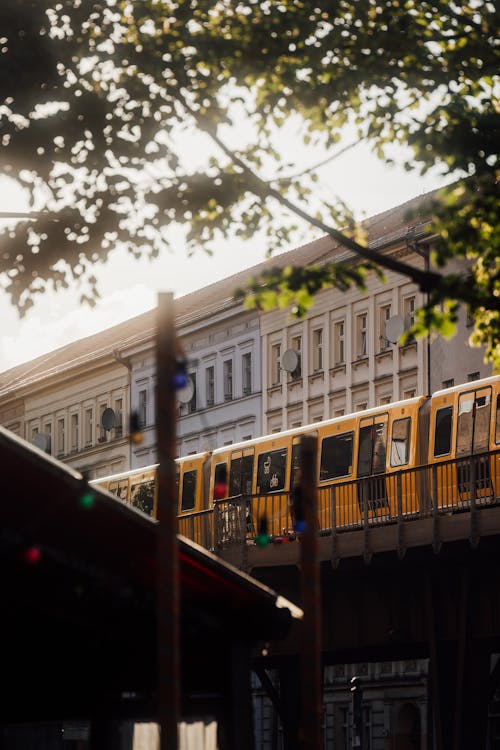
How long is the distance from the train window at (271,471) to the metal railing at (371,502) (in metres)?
3.88

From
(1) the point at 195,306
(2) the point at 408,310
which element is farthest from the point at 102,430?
(2) the point at 408,310

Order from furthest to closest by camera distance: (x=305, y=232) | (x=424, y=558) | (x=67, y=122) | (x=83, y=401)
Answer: (x=83, y=401), (x=424, y=558), (x=305, y=232), (x=67, y=122)

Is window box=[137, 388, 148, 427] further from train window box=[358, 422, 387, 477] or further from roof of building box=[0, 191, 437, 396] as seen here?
train window box=[358, 422, 387, 477]

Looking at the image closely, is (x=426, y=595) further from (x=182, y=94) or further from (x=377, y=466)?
(x=182, y=94)

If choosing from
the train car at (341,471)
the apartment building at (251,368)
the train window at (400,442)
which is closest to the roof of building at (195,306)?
the apartment building at (251,368)

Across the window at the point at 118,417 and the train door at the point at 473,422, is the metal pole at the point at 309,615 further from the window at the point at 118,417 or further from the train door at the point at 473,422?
the window at the point at 118,417

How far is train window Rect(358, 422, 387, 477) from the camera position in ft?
123

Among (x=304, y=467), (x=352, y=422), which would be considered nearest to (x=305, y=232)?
(x=304, y=467)

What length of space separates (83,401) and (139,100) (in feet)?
223

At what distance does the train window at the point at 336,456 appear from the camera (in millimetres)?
38406

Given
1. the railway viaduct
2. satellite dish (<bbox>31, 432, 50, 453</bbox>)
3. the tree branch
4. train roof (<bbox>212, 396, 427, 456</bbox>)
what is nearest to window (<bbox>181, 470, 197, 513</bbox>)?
train roof (<bbox>212, 396, 427, 456</bbox>)

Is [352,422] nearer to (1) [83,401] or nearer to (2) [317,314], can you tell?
(2) [317,314]

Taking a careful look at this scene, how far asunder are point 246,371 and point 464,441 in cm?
3669

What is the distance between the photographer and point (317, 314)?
223ft
